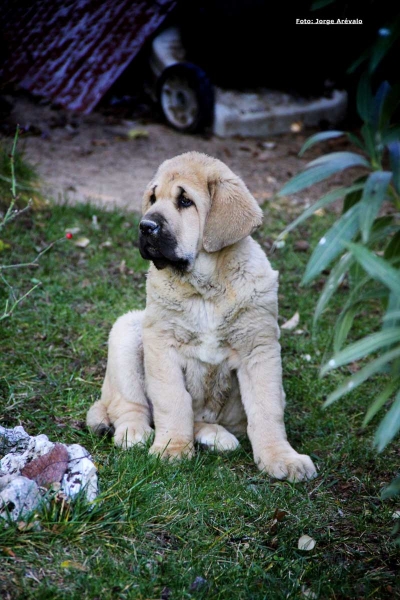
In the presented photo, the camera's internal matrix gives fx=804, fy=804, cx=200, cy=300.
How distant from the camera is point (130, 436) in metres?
4.04

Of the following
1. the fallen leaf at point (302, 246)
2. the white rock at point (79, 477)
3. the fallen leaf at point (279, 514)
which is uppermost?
the white rock at point (79, 477)

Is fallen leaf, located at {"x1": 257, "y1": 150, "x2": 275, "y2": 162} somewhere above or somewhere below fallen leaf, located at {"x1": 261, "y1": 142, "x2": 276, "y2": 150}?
above

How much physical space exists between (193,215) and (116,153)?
178 inches

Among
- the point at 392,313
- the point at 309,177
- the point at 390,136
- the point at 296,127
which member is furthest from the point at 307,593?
the point at 296,127

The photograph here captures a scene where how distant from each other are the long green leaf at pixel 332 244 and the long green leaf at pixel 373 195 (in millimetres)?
76

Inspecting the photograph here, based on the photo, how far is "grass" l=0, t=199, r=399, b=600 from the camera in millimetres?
2836

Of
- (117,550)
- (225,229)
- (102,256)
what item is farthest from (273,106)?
(117,550)

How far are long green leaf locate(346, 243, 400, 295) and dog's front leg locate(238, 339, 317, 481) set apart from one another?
1653 mm

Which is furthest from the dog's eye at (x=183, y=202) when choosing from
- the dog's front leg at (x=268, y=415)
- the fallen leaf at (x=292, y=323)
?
the fallen leaf at (x=292, y=323)

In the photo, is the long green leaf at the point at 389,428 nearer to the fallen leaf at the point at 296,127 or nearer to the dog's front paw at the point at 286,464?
the dog's front paw at the point at 286,464

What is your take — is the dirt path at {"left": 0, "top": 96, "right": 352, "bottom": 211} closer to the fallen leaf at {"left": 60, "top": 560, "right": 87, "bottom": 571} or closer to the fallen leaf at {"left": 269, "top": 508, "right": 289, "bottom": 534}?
the fallen leaf at {"left": 269, "top": 508, "right": 289, "bottom": 534}

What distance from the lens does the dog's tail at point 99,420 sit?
4.14m

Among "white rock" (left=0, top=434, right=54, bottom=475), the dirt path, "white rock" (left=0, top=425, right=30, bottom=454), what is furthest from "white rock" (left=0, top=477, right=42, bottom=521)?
the dirt path

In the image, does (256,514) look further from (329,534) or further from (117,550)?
(117,550)
